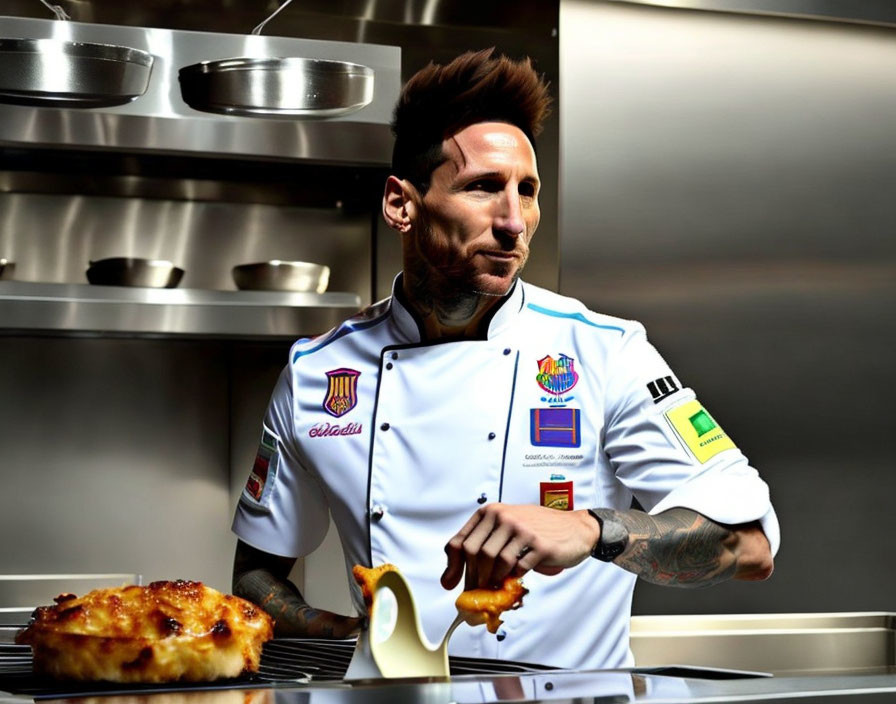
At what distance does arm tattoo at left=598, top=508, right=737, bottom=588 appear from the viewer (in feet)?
5.08

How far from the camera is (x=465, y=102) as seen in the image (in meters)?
1.93

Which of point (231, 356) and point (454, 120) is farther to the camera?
point (231, 356)

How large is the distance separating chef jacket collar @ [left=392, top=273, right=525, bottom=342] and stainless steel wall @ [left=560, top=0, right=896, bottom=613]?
0.67 metres

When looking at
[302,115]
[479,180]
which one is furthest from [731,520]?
[302,115]

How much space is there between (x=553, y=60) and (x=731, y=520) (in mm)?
1443

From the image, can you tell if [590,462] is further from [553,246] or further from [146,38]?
[146,38]

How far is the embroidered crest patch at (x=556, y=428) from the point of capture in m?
1.87

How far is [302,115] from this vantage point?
2047 mm

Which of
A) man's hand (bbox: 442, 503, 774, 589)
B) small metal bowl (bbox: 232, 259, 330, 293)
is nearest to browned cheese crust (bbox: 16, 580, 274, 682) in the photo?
man's hand (bbox: 442, 503, 774, 589)

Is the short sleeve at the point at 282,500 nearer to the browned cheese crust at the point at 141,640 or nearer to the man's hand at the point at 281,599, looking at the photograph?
the man's hand at the point at 281,599

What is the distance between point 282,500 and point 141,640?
80 cm

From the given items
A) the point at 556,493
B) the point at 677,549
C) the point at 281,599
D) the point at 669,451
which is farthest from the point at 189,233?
the point at 677,549

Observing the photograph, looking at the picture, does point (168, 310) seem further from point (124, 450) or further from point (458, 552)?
point (458, 552)

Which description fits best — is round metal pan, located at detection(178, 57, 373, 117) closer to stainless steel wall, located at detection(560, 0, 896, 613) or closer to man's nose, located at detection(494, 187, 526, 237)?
man's nose, located at detection(494, 187, 526, 237)
